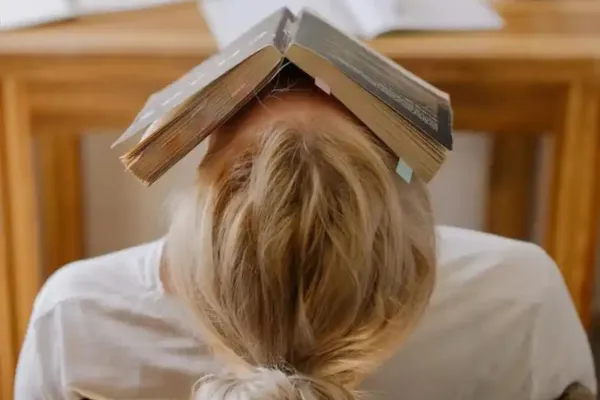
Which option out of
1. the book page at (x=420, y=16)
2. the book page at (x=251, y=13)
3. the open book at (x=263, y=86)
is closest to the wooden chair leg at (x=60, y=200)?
the book page at (x=251, y=13)


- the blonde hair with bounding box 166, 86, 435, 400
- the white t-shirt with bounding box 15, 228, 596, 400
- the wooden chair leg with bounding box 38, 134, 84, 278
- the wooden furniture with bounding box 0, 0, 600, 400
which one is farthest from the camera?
the wooden chair leg with bounding box 38, 134, 84, 278

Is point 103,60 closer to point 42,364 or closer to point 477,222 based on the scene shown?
point 42,364

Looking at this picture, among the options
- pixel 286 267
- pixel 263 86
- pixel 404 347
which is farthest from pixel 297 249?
pixel 404 347

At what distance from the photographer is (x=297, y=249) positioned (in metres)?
0.69

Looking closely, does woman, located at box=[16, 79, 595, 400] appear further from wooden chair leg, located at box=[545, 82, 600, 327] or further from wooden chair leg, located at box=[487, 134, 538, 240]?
wooden chair leg, located at box=[487, 134, 538, 240]

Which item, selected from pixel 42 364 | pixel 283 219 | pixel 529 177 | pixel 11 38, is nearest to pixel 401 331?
pixel 283 219

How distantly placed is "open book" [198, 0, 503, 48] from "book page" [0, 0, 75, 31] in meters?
0.19

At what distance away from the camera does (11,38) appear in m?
1.26

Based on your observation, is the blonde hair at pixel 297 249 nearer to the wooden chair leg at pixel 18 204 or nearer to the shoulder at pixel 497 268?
the shoulder at pixel 497 268

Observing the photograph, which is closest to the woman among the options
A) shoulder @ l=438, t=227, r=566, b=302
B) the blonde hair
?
the blonde hair

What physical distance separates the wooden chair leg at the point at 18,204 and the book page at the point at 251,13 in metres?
0.27

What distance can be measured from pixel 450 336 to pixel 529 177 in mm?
785

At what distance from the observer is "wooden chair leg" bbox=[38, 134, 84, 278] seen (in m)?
1.65

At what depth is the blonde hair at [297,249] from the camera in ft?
2.22
